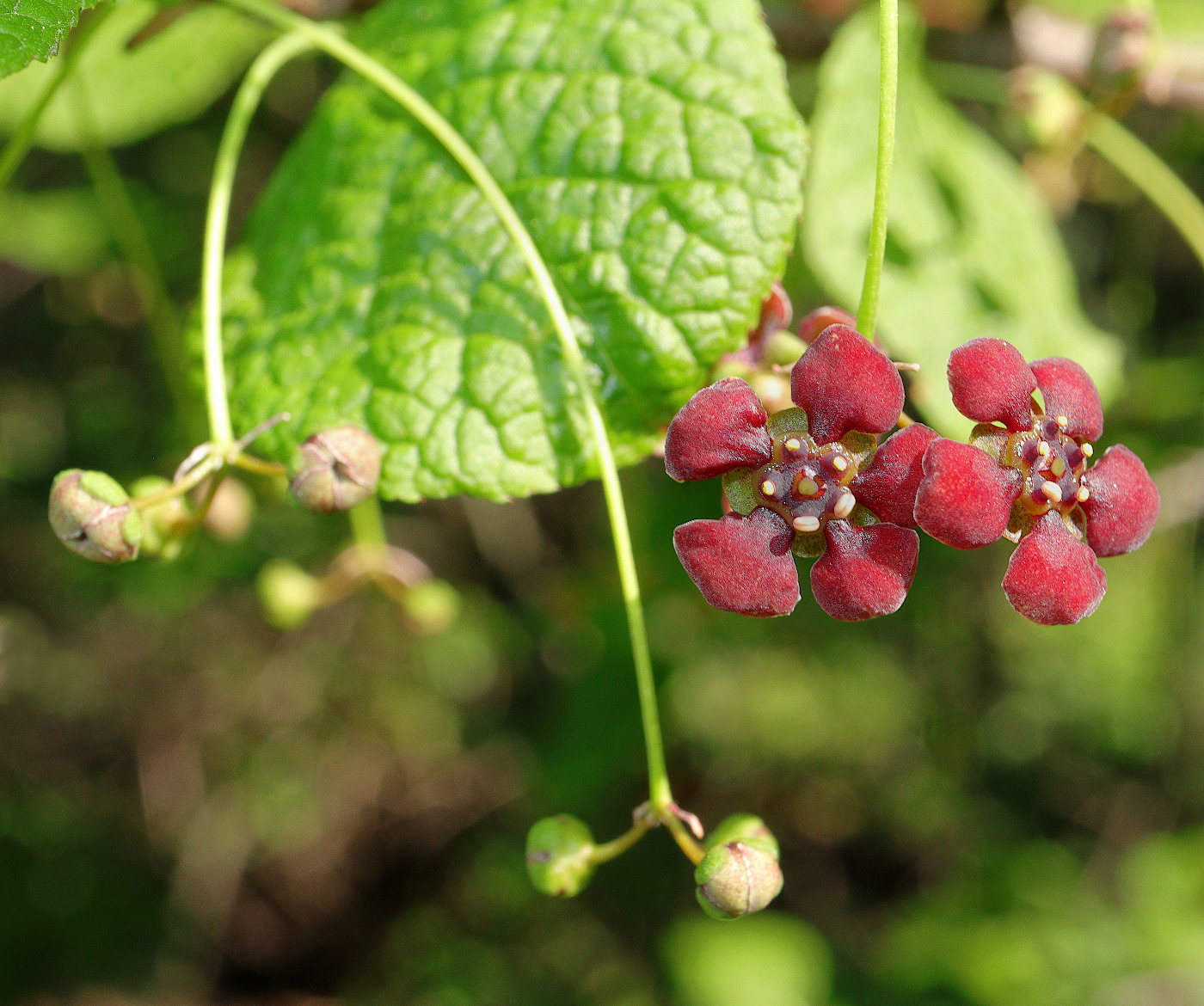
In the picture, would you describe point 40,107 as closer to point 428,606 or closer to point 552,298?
point 552,298

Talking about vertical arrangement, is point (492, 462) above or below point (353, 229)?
below

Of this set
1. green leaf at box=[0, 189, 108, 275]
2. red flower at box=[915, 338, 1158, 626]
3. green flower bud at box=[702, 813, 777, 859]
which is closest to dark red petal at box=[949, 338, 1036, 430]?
red flower at box=[915, 338, 1158, 626]

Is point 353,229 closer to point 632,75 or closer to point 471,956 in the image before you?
point 632,75

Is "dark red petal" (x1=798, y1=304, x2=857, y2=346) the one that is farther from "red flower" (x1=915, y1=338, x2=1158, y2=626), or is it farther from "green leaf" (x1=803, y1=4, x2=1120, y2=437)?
"green leaf" (x1=803, y1=4, x2=1120, y2=437)

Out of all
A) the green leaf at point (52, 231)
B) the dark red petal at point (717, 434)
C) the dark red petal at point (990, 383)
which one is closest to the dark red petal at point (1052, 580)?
the dark red petal at point (990, 383)

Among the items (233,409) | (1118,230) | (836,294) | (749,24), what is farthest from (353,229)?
(1118,230)

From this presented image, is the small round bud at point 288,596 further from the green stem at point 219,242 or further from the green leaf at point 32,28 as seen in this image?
the green leaf at point 32,28

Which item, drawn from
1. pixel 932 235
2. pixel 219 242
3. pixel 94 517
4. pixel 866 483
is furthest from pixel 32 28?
pixel 932 235
